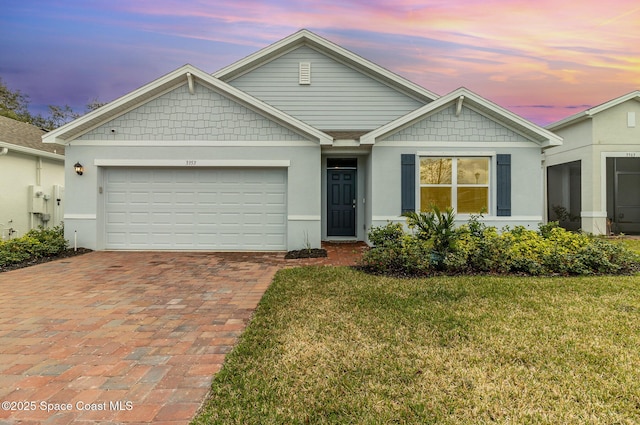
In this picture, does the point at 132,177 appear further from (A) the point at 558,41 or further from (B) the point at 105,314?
(A) the point at 558,41

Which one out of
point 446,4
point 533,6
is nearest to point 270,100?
point 446,4

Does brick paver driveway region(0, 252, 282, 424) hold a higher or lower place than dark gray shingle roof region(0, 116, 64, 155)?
lower

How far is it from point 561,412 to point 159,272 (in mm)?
6554

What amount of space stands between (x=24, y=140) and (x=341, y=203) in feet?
37.9

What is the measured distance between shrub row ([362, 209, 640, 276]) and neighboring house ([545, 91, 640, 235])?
719 cm

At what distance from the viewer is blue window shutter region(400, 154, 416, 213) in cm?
905

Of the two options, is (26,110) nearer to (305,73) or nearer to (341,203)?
(305,73)

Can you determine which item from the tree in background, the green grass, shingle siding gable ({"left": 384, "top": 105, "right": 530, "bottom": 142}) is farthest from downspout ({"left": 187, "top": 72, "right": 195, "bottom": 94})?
the tree in background

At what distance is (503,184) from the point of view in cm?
905

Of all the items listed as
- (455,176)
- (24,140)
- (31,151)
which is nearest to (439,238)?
(455,176)

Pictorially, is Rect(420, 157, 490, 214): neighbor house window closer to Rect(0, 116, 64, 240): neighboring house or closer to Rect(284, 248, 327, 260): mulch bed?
Rect(284, 248, 327, 260): mulch bed

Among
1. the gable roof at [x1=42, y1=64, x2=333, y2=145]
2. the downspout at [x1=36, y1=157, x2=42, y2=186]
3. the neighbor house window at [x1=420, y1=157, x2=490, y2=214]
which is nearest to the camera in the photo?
the gable roof at [x1=42, y1=64, x2=333, y2=145]

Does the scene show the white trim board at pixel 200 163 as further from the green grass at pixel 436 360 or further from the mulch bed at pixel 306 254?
the green grass at pixel 436 360

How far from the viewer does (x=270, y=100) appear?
11.2 meters
